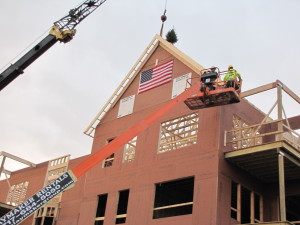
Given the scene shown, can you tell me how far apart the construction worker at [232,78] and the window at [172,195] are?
16.8 feet

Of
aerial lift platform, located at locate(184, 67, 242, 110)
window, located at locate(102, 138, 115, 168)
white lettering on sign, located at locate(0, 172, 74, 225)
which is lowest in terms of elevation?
white lettering on sign, located at locate(0, 172, 74, 225)

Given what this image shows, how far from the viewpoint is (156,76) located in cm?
2617

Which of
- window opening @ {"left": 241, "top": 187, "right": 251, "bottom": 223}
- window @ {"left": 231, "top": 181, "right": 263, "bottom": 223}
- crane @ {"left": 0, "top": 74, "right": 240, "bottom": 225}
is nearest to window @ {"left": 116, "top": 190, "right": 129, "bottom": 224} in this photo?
crane @ {"left": 0, "top": 74, "right": 240, "bottom": 225}

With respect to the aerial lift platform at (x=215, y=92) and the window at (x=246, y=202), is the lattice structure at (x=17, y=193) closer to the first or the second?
the window at (x=246, y=202)

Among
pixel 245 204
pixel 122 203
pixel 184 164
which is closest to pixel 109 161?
pixel 122 203

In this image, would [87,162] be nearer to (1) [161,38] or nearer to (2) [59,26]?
(2) [59,26]

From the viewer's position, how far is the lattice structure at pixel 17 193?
110ft

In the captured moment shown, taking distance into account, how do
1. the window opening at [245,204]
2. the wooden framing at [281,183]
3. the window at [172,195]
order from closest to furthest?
1. the wooden framing at [281,183]
2. the window opening at [245,204]
3. the window at [172,195]

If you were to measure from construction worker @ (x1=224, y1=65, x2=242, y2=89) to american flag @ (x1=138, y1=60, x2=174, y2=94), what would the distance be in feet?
17.6

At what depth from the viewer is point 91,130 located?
28453 mm

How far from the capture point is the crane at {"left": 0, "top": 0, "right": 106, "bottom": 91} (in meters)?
22.0

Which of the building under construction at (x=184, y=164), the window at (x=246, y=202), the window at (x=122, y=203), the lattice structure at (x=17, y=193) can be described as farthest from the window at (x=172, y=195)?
the lattice structure at (x=17, y=193)

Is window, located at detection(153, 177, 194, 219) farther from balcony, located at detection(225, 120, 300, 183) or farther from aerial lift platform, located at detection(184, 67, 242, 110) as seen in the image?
aerial lift platform, located at detection(184, 67, 242, 110)

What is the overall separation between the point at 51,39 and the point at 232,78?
922cm
